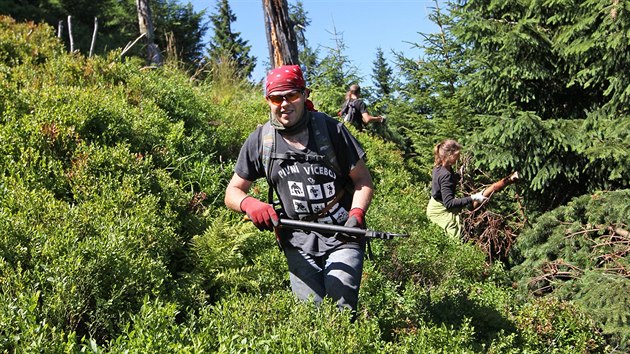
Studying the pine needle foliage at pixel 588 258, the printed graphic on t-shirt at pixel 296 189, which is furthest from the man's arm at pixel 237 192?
the pine needle foliage at pixel 588 258

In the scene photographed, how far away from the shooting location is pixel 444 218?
7.88 meters

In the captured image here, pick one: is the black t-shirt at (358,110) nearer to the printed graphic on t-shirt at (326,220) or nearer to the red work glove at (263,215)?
the printed graphic on t-shirt at (326,220)

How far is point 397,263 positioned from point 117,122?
3.70 metres

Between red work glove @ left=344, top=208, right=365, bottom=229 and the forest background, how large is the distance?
55cm

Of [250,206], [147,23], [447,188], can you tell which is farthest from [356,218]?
[147,23]

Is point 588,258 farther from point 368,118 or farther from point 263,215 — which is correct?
point 368,118

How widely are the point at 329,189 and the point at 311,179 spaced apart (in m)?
0.14

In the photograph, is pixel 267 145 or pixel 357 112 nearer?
pixel 267 145

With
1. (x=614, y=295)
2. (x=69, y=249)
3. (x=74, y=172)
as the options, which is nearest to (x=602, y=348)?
(x=614, y=295)

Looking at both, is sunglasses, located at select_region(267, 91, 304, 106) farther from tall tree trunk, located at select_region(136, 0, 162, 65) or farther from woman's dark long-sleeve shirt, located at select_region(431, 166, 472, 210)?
tall tree trunk, located at select_region(136, 0, 162, 65)

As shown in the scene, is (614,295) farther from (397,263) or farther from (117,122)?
(117,122)

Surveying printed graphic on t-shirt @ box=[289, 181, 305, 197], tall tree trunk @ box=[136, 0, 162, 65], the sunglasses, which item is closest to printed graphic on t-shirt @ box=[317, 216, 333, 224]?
printed graphic on t-shirt @ box=[289, 181, 305, 197]

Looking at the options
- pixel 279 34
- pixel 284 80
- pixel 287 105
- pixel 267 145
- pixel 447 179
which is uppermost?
pixel 279 34

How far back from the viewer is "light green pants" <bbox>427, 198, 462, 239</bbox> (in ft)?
25.7
